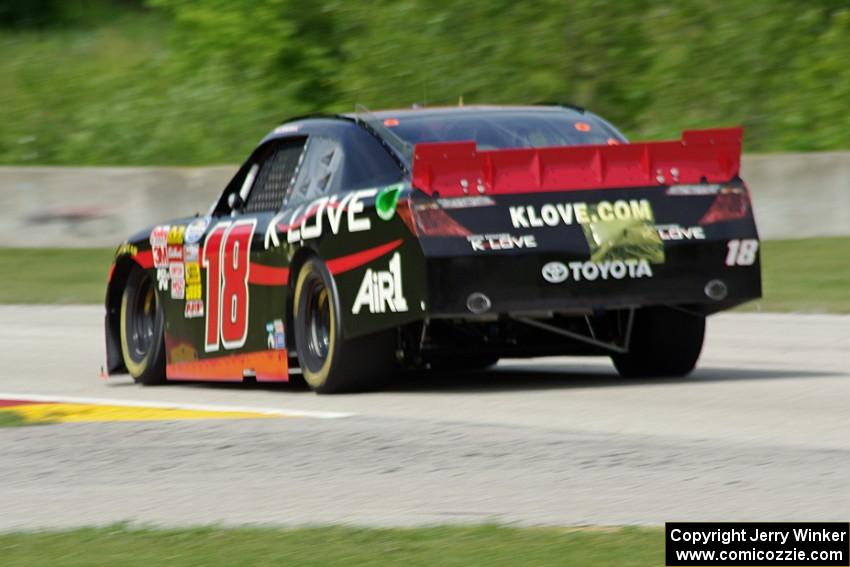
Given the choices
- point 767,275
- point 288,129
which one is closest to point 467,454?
point 288,129

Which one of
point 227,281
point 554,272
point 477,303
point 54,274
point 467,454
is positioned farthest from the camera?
point 54,274

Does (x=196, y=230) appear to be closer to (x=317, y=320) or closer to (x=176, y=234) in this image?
(x=176, y=234)

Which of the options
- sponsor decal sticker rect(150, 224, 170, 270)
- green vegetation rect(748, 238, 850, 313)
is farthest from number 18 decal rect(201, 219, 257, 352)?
green vegetation rect(748, 238, 850, 313)

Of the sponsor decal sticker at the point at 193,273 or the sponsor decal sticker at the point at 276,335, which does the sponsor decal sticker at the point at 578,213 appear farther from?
the sponsor decal sticker at the point at 193,273

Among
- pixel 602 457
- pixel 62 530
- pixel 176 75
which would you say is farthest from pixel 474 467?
pixel 176 75

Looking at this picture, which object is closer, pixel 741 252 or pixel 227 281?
pixel 741 252

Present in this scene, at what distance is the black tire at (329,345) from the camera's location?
958 cm

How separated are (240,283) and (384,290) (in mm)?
1610

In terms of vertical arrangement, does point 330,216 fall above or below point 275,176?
below

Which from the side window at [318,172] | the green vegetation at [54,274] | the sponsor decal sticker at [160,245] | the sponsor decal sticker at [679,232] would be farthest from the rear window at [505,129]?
the green vegetation at [54,274]

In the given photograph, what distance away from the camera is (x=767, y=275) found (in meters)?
17.8

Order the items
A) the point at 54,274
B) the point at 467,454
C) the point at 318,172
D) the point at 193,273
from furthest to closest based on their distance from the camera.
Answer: the point at 54,274 → the point at 193,273 → the point at 318,172 → the point at 467,454

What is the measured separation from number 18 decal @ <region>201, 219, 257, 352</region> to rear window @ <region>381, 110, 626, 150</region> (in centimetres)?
117

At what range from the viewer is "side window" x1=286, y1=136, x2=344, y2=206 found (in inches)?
395
